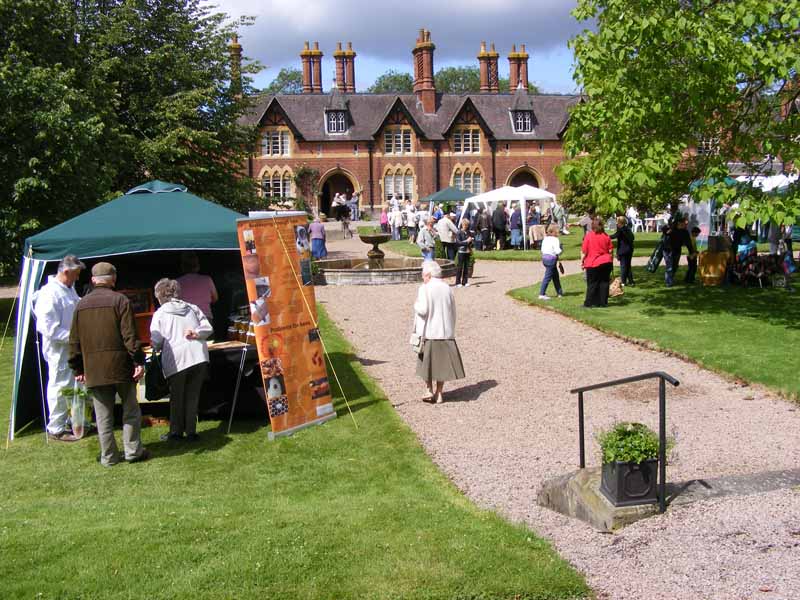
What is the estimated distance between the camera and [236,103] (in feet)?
92.9

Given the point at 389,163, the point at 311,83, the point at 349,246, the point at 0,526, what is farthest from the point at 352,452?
the point at 311,83

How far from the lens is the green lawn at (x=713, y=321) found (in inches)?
444

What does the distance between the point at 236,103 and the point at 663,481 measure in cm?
2489

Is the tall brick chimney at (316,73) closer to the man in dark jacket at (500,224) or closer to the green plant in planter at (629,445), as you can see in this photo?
the man in dark jacket at (500,224)

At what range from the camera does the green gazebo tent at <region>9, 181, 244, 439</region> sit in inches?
360

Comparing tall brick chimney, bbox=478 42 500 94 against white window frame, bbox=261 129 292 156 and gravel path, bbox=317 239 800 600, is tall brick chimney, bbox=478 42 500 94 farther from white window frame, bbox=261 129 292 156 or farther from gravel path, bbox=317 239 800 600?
gravel path, bbox=317 239 800 600

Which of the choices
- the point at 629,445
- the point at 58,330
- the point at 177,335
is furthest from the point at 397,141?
the point at 629,445

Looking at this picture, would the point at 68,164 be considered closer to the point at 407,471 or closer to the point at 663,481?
the point at 407,471

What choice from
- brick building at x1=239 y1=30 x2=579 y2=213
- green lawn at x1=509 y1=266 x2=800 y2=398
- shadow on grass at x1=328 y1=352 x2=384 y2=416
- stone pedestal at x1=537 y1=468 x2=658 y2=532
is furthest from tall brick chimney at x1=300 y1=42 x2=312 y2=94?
stone pedestal at x1=537 y1=468 x2=658 y2=532

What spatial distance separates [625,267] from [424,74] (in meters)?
41.1

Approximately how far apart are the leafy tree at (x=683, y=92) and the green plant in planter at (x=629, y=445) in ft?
24.8

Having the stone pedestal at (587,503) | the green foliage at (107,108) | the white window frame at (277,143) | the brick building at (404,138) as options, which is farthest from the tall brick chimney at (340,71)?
the stone pedestal at (587,503)

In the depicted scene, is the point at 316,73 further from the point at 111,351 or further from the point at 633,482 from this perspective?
the point at 633,482

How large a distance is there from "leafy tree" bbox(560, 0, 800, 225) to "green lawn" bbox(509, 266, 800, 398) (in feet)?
6.41
